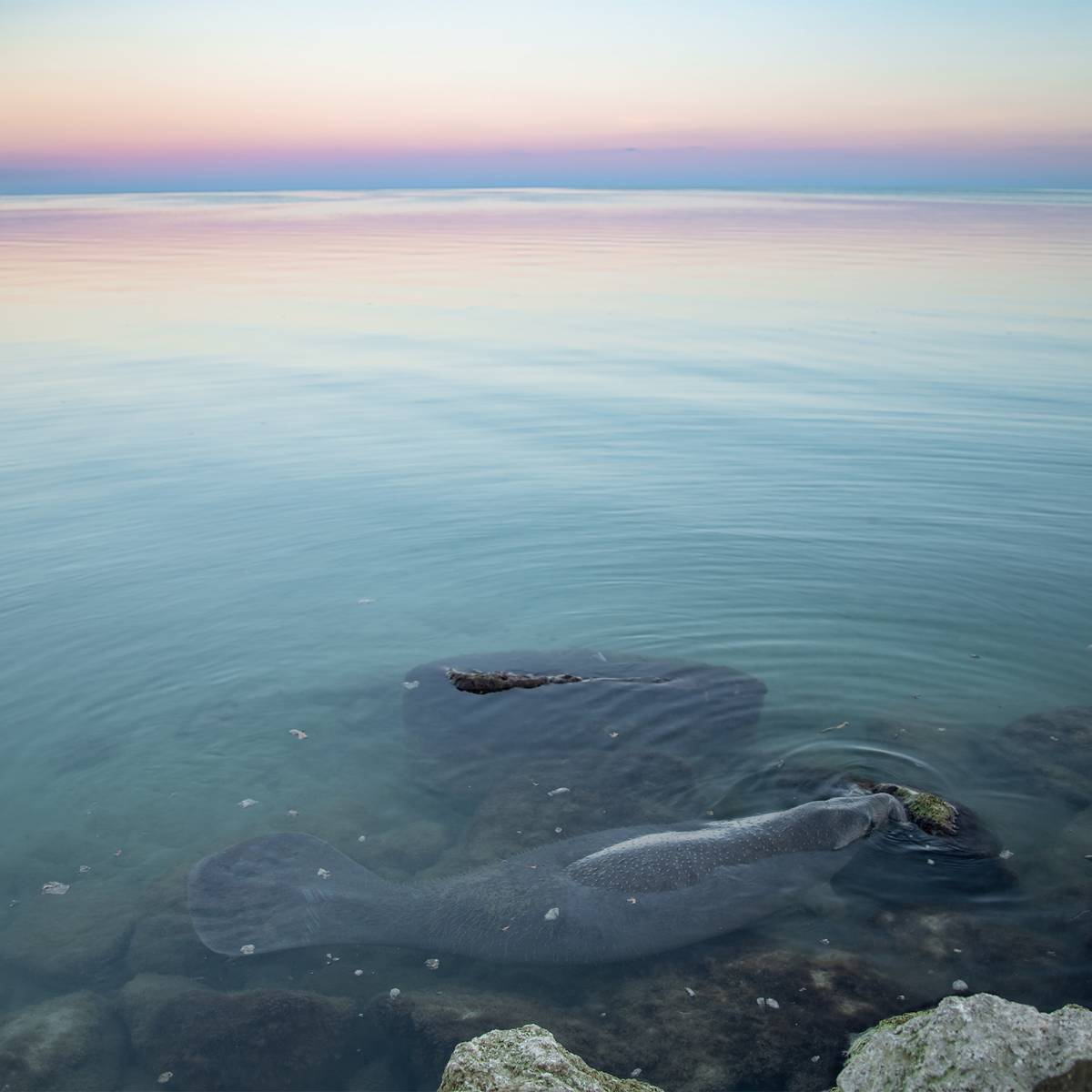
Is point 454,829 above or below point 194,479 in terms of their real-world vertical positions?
below

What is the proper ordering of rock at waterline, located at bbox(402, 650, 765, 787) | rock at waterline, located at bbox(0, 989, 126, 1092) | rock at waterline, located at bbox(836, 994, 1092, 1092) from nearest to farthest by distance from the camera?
rock at waterline, located at bbox(836, 994, 1092, 1092)
rock at waterline, located at bbox(0, 989, 126, 1092)
rock at waterline, located at bbox(402, 650, 765, 787)

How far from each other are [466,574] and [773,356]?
15.6 meters

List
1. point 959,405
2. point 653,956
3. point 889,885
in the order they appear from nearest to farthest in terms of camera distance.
Result: point 653,956, point 889,885, point 959,405

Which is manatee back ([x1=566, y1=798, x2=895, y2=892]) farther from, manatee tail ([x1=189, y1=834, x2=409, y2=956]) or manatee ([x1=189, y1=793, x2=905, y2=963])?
manatee tail ([x1=189, y1=834, x2=409, y2=956])

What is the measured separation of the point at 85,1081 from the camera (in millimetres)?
6984

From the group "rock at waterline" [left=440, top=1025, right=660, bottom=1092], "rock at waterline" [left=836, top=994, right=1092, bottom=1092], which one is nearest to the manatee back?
"rock at waterline" [left=440, top=1025, right=660, bottom=1092]

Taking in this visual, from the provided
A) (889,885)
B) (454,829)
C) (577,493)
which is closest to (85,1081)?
(454,829)

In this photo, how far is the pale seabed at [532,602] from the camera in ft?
25.5

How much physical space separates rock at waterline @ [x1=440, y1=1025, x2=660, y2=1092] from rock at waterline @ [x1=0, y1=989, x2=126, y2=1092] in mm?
3302

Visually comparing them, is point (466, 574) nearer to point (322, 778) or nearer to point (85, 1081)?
point (322, 778)

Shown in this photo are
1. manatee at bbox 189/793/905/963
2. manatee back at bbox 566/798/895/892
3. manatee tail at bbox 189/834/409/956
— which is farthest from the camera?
manatee back at bbox 566/798/895/892

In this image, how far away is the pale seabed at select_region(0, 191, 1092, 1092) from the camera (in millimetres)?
7762

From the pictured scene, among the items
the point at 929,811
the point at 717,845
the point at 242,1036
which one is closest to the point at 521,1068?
the point at 242,1036

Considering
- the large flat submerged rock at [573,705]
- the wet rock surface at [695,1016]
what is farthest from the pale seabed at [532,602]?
the large flat submerged rock at [573,705]
